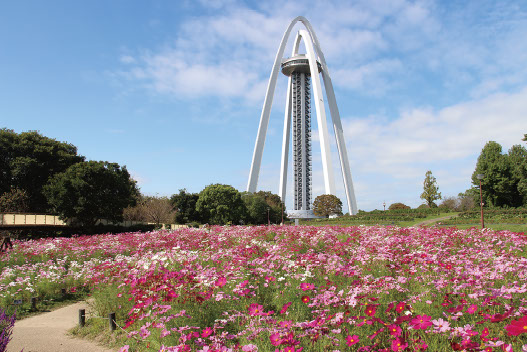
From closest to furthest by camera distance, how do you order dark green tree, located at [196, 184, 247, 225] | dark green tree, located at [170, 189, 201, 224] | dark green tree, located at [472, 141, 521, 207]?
dark green tree, located at [196, 184, 247, 225] < dark green tree, located at [472, 141, 521, 207] < dark green tree, located at [170, 189, 201, 224]

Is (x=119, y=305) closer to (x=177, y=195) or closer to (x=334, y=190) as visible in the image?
(x=177, y=195)

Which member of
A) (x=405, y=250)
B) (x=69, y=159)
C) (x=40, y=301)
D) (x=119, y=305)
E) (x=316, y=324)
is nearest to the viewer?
(x=316, y=324)

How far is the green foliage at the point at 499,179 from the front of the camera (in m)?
46.6

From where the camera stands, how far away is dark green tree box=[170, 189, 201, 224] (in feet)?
161

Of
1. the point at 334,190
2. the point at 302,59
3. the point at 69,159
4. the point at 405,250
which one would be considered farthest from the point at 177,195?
the point at 302,59

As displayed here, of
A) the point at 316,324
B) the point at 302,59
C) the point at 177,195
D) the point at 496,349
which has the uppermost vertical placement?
the point at 302,59

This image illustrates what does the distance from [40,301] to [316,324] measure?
865cm

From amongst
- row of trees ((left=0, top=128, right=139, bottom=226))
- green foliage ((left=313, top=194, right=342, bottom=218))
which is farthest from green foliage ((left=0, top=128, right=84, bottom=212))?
green foliage ((left=313, top=194, right=342, bottom=218))

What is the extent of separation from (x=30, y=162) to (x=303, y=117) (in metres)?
66.2

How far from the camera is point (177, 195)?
4944 cm

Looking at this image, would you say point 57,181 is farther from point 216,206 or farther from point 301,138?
point 301,138

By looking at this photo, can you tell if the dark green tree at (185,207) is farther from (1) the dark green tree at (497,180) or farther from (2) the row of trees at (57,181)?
(1) the dark green tree at (497,180)

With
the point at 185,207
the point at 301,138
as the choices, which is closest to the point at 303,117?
the point at 301,138

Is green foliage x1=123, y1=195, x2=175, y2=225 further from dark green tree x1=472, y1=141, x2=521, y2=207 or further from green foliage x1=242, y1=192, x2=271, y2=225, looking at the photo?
dark green tree x1=472, y1=141, x2=521, y2=207
